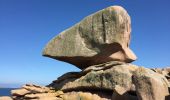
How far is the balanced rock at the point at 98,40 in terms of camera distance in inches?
1415

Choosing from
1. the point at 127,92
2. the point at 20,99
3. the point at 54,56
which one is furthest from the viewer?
the point at 54,56

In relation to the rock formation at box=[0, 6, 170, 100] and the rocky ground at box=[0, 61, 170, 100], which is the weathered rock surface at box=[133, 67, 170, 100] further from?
the rock formation at box=[0, 6, 170, 100]

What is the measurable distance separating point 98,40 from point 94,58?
7.30ft

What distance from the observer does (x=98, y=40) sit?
35.9 m

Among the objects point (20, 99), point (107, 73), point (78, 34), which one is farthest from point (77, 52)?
point (20, 99)

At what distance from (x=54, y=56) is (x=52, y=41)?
6.66ft

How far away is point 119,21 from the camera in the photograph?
118 ft

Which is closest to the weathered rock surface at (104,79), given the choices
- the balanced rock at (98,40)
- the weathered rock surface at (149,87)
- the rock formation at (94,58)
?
the rock formation at (94,58)

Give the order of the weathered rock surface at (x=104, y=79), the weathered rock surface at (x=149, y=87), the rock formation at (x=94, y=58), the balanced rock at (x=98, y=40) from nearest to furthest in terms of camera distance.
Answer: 1. the weathered rock surface at (x=149, y=87)
2. the weathered rock surface at (x=104, y=79)
3. the rock formation at (x=94, y=58)
4. the balanced rock at (x=98, y=40)

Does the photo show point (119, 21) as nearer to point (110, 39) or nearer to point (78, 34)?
point (110, 39)

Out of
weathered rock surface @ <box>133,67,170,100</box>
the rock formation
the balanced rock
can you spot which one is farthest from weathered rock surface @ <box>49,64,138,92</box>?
weathered rock surface @ <box>133,67,170,100</box>

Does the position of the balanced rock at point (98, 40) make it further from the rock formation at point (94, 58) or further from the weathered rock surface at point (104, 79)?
the weathered rock surface at point (104, 79)

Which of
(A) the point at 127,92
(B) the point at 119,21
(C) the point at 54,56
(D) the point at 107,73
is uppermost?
(B) the point at 119,21

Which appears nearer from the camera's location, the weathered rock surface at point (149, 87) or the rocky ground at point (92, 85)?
the weathered rock surface at point (149, 87)
